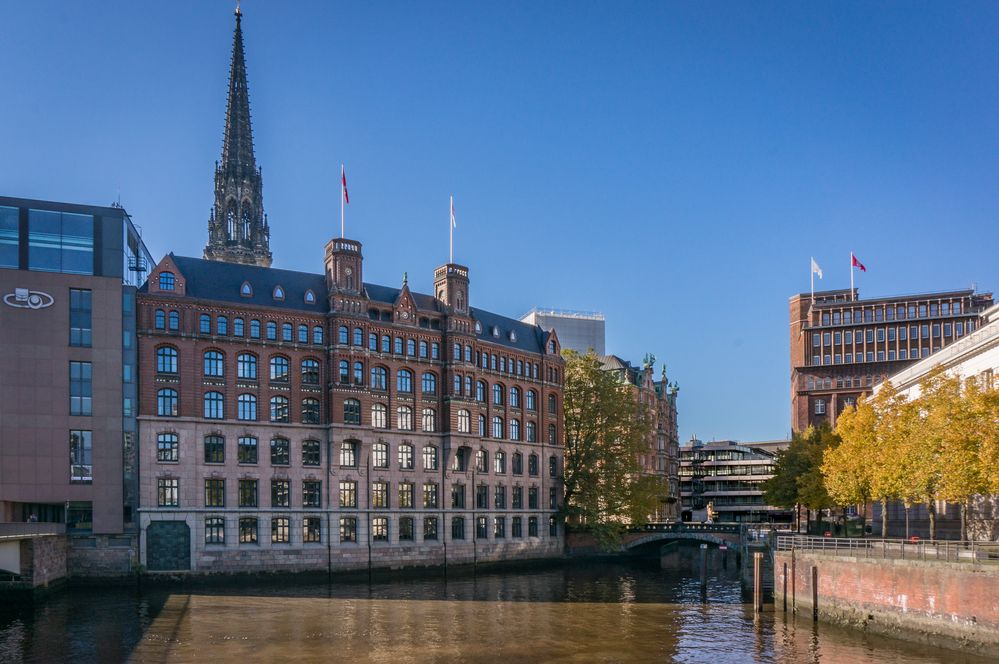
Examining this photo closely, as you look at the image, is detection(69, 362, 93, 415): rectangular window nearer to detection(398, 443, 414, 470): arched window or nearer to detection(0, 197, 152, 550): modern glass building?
detection(0, 197, 152, 550): modern glass building

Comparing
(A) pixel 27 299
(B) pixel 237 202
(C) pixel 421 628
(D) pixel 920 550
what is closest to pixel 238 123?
(B) pixel 237 202

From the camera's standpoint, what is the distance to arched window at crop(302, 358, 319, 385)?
3533 inches

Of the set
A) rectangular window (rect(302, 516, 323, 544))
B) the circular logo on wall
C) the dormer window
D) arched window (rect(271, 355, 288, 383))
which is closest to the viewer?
the circular logo on wall

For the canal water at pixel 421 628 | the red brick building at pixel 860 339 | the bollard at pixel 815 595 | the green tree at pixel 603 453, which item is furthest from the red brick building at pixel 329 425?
the red brick building at pixel 860 339

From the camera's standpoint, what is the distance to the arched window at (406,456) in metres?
96.0

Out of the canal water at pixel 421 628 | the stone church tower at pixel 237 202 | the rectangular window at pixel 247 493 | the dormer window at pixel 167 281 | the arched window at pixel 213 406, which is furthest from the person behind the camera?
the stone church tower at pixel 237 202

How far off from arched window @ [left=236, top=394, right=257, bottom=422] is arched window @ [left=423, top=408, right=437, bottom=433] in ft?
62.2

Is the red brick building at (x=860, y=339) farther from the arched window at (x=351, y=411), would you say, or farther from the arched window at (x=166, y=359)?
the arched window at (x=166, y=359)

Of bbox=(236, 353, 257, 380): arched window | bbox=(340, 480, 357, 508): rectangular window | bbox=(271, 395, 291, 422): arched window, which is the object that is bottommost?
bbox=(340, 480, 357, 508): rectangular window

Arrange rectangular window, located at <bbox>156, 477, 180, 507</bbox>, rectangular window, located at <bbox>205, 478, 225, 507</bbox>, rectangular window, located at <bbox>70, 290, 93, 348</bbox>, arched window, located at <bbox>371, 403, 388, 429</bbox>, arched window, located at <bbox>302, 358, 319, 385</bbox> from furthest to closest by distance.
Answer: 1. arched window, located at <bbox>371, 403, 388, 429</bbox>
2. arched window, located at <bbox>302, 358, 319, 385</bbox>
3. rectangular window, located at <bbox>205, 478, 225, 507</bbox>
4. rectangular window, located at <bbox>156, 477, 180, 507</bbox>
5. rectangular window, located at <bbox>70, 290, 93, 348</bbox>

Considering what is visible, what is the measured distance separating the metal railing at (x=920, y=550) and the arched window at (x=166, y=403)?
51.7 m

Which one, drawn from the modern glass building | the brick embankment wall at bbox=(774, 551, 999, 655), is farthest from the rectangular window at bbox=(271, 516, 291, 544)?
the brick embankment wall at bbox=(774, 551, 999, 655)

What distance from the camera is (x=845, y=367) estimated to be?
468 ft

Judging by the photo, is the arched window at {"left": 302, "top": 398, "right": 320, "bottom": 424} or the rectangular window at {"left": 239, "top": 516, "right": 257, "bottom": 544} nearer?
the rectangular window at {"left": 239, "top": 516, "right": 257, "bottom": 544}
